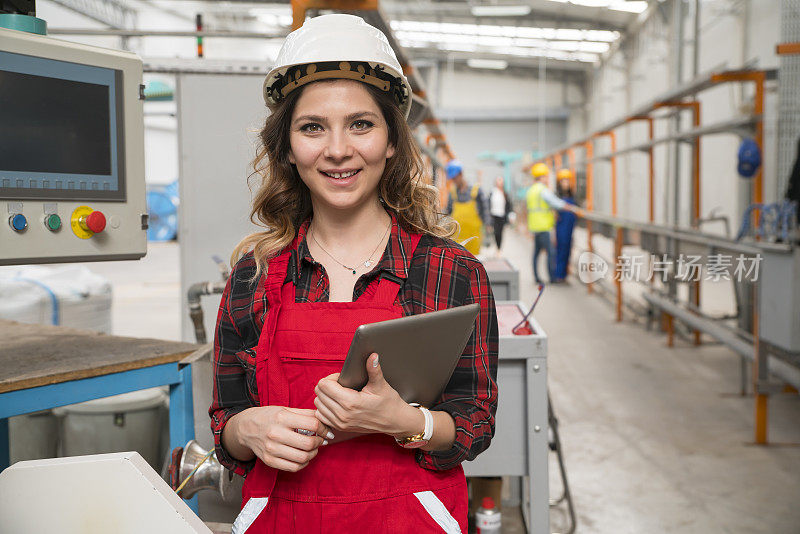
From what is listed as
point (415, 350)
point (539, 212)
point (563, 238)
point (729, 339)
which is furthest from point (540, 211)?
point (415, 350)

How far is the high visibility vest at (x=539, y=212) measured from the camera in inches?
314

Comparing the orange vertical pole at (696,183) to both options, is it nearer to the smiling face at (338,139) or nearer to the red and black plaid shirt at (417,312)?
the red and black plaid shirt at (417,312)

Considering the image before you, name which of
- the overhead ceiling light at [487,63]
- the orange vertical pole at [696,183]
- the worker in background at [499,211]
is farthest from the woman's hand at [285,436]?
the overhead ceiling light at [487,63]

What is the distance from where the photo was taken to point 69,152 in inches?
56.4

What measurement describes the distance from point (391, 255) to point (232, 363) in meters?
0.33

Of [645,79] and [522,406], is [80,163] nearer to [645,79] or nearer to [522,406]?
[522,406]

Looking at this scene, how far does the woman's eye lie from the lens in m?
1.18

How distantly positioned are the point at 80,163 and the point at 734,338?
367 cm

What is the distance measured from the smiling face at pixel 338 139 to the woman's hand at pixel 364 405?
1.04ft

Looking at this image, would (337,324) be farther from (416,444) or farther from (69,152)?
(69,152)

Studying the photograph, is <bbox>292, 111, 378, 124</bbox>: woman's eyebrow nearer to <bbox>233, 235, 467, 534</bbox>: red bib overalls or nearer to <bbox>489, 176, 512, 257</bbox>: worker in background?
<bbox>233, 235, 467, 534</bbox>: red bib overalls

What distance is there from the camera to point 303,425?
1044mm

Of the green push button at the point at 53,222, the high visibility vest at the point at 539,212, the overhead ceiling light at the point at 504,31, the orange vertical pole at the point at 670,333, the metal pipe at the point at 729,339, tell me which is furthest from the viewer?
the overhead ceiling light at the point at 504,31

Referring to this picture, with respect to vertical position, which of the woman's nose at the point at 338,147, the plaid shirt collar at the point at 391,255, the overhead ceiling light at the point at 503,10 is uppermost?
the overhead ceiling light at the point at 503,10
